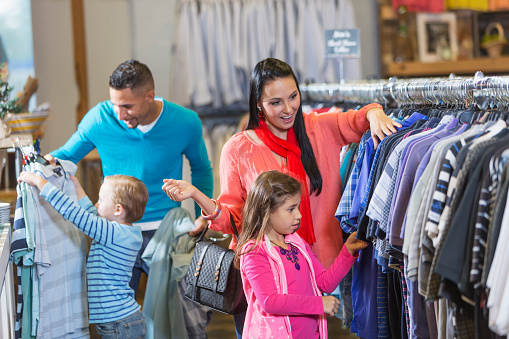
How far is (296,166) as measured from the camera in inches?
105

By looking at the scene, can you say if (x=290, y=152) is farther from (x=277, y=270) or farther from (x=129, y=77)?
(x=129, y=77)

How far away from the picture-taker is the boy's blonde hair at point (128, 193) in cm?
301

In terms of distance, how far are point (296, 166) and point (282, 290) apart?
547 mm

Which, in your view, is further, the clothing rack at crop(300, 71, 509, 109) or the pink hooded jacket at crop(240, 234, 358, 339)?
the pink hooded jacket at crop(240, 234, 358, 339)

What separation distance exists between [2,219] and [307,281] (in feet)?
4.67

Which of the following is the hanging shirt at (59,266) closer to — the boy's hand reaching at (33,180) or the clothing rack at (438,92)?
the boy's hand reaching at (33,180)

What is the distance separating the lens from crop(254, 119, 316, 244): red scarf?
2656mm

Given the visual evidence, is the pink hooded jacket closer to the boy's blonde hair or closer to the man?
the boy's blonde hair

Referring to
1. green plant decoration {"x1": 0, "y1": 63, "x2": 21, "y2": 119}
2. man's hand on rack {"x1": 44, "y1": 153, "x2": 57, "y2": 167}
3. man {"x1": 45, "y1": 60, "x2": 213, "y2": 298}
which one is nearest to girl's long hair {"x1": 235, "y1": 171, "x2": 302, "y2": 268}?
man {"x1": 45, "y1": 60, "x2": 213, "y2": 298}

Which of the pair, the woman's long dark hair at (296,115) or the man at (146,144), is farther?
the man at (146,144)

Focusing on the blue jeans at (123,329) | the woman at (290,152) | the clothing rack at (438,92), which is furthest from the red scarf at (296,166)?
the blue jeans at (123,329)

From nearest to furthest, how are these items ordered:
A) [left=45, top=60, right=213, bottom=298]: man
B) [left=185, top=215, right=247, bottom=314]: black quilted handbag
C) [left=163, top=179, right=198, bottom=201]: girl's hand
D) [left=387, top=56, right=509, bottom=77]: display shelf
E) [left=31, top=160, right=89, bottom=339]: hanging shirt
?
[left=163, top=179, right=198, bottom=201]: girl's hand → [left=185, top=215, right=247, bottom=314]: black quilted handbag → [left=31, top=160, right=89, bottom=339]: hanging shirt → [left=45, top=60, right=213, bottom=298]: man → [left=387, top=56, right=509, bottom=77]: display shelf

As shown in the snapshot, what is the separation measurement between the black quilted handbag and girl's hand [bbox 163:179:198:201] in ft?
0.69

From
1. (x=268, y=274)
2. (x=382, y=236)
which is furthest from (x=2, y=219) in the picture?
(x=382, y=236)
